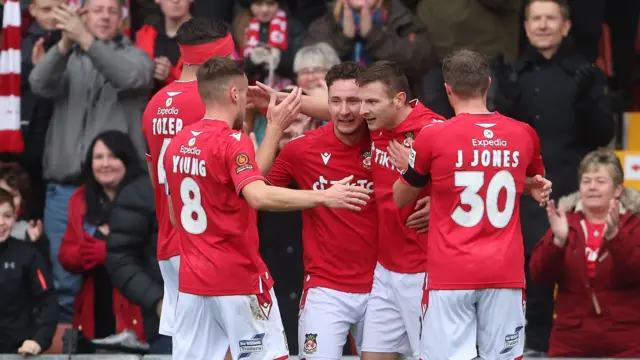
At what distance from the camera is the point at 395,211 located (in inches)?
340

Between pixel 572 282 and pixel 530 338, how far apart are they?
773mm

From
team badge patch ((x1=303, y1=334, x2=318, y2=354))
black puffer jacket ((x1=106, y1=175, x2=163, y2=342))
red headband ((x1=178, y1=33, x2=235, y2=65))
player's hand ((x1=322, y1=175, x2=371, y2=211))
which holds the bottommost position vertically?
team badge patch ((x1=303, y1=334, x2=318, y2=354))

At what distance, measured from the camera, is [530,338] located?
10.6 m

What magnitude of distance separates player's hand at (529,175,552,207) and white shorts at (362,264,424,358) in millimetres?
873

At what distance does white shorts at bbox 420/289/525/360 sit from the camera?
8.12 metres

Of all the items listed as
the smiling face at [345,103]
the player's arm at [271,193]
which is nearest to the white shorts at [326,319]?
the smiling face at [345,103]

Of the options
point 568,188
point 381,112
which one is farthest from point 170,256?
point 568,188

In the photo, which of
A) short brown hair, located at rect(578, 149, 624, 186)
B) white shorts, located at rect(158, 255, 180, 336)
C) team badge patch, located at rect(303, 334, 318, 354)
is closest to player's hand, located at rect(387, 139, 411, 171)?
team badge patch, located at rect(303, 334, 318, 354)

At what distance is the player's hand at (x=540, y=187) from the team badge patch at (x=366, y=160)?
1.03 m

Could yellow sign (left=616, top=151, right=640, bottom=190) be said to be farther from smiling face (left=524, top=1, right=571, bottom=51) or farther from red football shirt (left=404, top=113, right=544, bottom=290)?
red football shirt (left=404, top=113, right=544, bottom=290)

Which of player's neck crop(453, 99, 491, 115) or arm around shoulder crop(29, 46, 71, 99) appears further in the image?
arm around shoulder crop(29, 46, 71, 99)

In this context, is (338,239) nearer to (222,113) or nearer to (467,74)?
(222,113)

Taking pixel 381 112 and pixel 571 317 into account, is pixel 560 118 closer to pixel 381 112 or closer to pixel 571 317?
pixel 571 317

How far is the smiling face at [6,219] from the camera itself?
1041 cm
